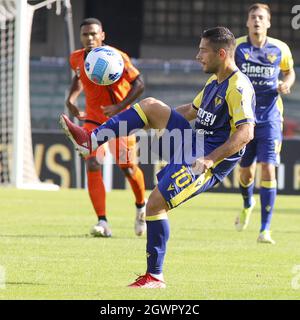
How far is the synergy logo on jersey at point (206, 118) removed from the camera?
827cm

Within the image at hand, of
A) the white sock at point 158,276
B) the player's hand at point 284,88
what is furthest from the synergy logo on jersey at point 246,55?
the white sock at point 158,276

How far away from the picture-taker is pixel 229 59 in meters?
8.26

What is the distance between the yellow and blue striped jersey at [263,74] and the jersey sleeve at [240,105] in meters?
3.59

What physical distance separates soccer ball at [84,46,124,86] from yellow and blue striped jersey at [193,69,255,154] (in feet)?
7.70

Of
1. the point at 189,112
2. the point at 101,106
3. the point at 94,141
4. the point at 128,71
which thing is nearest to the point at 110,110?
the point at 101,106

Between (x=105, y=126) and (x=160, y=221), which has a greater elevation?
(x=105, y=126)

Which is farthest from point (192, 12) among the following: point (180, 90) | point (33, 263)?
point (33, 263)

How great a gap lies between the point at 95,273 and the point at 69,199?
27.7ft

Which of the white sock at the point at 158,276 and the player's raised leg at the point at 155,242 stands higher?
the player's raised leg at the point at 155,242

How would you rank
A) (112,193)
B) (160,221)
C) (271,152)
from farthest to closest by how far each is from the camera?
(112,193)
(271,152)
(160,221)

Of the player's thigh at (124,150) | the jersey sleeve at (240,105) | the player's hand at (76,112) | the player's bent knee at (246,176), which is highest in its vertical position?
the jersey sleeve at (240,105)

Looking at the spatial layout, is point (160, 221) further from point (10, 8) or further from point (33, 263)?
point (10, 8)

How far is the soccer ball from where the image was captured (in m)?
10.5

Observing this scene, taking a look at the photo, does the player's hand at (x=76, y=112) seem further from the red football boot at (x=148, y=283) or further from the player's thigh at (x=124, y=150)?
the red football boot at (x=148, y=283)
